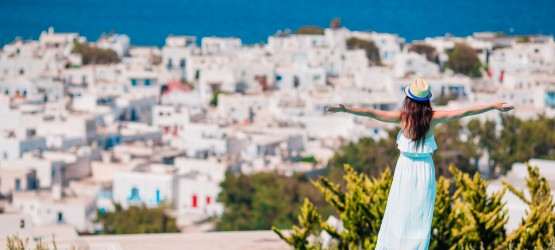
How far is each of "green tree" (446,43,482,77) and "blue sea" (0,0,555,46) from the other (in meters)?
35.6

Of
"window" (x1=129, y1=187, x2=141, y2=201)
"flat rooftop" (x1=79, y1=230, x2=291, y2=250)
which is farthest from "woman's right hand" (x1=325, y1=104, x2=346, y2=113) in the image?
"window" (x1=129, y1=187, x2=141, y2=201)

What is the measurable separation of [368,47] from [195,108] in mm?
16153

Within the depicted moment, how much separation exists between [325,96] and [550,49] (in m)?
16.2

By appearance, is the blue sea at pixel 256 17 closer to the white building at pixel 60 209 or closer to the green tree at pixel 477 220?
the white building at pixel 60 209

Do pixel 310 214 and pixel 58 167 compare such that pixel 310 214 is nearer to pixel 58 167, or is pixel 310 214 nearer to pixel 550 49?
pixel 58 167

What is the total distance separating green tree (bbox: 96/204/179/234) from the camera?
2038cm

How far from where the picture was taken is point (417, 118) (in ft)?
19.0

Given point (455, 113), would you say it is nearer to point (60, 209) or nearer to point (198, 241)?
point (198, 241)

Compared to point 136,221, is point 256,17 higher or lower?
higher

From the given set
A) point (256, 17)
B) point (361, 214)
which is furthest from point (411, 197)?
point (256, 17)

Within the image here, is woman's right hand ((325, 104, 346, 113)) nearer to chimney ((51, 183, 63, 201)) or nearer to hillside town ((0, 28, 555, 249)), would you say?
hillside town ((0, 28, 555, 249))

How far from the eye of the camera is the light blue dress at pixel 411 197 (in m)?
5.79

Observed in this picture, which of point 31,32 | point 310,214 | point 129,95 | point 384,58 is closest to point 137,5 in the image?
point 31,32

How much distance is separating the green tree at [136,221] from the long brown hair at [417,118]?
573 inches
